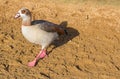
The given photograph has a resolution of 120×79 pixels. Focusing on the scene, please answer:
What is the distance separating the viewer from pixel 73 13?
11.5 metres

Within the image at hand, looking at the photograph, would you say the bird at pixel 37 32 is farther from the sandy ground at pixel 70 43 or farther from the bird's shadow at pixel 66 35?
the bird's shadow at pixel 66 35

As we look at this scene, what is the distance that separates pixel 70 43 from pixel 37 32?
143 cm

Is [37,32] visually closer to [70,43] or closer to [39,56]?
[39,56]

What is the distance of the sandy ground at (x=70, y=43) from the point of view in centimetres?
894

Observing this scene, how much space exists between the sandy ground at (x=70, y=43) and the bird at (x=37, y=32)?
243mm

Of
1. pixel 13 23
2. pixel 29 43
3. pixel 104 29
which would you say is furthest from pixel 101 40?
pixel 13 23

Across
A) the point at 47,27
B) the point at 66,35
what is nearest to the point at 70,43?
the point at 66,35

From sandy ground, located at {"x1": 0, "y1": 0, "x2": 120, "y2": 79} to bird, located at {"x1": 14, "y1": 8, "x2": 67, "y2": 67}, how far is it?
0.24 meters

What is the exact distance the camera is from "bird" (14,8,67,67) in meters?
9.21

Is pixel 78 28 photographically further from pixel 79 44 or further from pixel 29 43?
→ pixel 29 43

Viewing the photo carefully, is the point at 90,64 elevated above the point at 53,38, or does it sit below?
below

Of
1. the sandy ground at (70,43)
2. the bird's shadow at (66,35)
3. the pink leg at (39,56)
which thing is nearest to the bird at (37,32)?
the pink leg at (39,56)

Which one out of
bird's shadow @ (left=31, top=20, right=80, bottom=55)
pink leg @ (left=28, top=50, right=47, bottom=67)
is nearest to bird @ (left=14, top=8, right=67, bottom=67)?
pink leg @ (left=28, top=50, right=47, bottom=67)

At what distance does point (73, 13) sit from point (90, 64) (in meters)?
2.68
